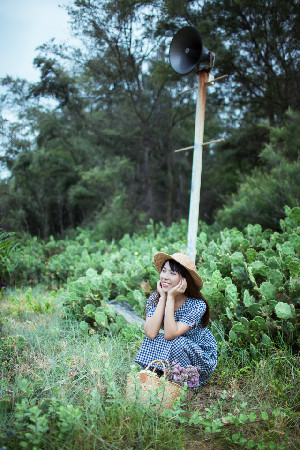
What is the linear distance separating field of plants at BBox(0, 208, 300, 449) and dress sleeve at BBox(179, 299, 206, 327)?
45 cm

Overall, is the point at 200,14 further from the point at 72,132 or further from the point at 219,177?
the point at 219,177

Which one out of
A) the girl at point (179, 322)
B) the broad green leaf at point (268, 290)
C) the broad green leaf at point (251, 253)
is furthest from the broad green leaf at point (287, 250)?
the girl at point (179, 322)

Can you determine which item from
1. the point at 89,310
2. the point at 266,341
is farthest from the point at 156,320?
the point at 89,310

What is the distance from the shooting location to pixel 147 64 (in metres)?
11.2

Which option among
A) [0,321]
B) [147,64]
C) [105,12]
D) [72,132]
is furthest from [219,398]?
[72,132]

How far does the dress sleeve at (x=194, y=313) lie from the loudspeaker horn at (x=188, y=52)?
7.89ft

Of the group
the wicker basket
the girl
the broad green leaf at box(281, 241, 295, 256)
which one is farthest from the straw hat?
the broad green leaf at box(281, 241, 295, 256)

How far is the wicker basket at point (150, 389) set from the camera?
6.48 feet

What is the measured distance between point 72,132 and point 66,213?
9.32 feet

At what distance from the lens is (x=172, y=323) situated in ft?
7.20

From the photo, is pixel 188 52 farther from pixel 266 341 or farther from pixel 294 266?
pixel 266 341

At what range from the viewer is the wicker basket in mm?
1976

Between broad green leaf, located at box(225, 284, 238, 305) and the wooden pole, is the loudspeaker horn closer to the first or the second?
the wooden pole

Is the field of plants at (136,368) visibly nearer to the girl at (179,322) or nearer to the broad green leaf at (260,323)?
the broad green leaf at (260,323)
